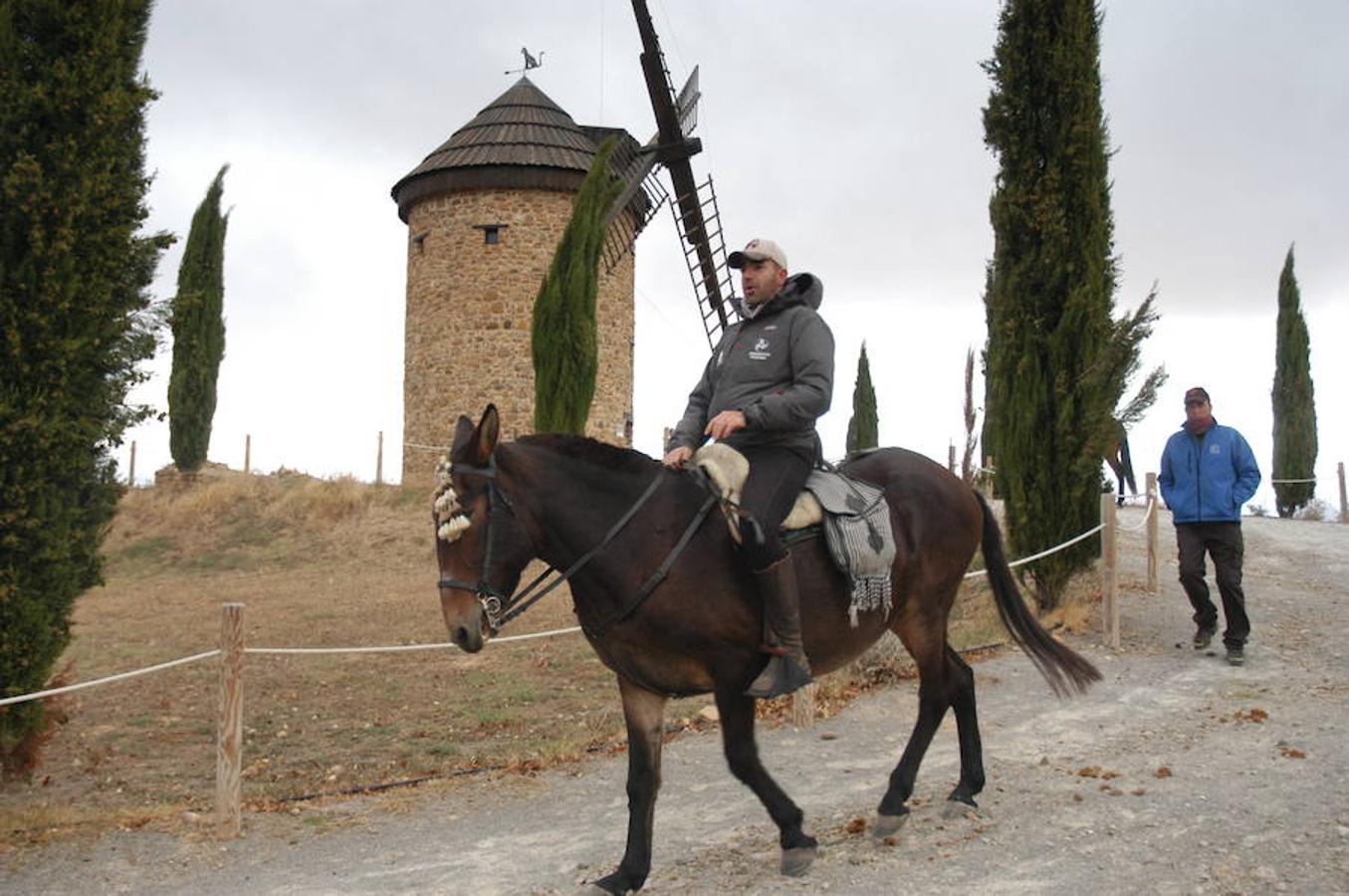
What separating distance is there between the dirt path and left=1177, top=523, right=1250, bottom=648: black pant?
0.49 m

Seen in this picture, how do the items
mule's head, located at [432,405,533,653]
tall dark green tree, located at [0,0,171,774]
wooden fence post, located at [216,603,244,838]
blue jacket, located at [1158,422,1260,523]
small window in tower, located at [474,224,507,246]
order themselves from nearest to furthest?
1. mule's head, located at [432,405,533,653]
2. wooden fence post, located at [216,603,244,838]
3. tall dark green tree, located at [0,0,171,774]
4. blue jacket, located at [1158,422,1260,523]
5. small window in tower, located at [474,224,507,246]

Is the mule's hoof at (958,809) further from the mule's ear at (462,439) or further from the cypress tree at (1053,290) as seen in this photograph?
the cypress tree at (1053,290)

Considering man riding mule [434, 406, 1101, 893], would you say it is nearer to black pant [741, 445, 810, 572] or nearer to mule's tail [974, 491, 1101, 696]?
black pant [741, 445, 810, 572]

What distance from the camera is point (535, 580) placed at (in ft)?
13.1

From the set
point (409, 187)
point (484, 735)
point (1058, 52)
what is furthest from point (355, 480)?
point (1058, 52)

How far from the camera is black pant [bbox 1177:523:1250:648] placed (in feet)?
27.4

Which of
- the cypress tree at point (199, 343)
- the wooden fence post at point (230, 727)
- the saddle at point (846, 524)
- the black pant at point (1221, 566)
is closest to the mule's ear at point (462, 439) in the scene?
the saddle at point (846, 524)

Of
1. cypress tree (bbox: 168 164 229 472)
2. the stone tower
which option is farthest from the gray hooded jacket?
cypress tree (bbox: 168 164 229 472)

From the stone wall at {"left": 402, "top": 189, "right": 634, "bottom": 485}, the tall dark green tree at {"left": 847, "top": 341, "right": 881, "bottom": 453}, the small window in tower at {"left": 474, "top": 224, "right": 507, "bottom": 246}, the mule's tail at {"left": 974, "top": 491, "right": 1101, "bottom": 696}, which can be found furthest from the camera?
the tall dark green tree at {"left": 847, "top": 341, "right": 881, "bottom": 453}

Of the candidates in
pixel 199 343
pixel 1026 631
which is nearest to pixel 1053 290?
pixel 1026 631

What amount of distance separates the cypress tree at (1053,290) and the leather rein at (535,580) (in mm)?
7146

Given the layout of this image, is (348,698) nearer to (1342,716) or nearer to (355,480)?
(1342,716)

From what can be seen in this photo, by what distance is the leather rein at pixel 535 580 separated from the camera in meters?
3.82

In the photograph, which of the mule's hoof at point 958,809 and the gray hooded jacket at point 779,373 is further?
the mule's hoof at point 958,809
